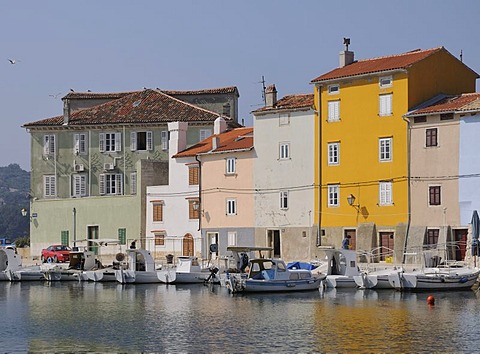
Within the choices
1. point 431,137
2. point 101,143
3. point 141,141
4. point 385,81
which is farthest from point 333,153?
point 101,143

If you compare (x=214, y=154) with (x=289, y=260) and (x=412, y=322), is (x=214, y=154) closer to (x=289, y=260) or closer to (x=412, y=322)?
(x=289, y=260)

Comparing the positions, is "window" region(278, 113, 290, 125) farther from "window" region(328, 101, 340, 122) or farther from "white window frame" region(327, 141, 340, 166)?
"white window frame" region(327, 141, 340, 166)

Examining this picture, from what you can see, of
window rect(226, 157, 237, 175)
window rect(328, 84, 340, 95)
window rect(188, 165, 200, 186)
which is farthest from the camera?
window rect(188, 165, 200, 186)

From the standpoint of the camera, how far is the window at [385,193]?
219 ft

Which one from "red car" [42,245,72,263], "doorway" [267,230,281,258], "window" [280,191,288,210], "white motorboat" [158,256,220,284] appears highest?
"window" [280,191,288,210]

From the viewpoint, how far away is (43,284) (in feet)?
223

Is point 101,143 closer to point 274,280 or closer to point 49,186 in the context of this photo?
point 49,186

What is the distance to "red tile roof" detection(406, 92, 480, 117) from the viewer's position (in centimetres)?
6331

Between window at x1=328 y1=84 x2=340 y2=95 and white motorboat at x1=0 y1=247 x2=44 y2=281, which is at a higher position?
window at x1=328 y1=84 x2=340 y2=95

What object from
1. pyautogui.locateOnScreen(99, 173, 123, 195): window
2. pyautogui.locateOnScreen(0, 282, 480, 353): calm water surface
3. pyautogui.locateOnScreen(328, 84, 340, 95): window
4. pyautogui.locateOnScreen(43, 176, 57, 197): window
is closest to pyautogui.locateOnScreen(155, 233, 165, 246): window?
pyautogui.locateOnScreen(99, 173, 123, 195): window

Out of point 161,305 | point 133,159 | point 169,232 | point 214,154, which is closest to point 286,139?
point 214,154

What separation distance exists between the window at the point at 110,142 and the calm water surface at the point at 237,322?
30043mm

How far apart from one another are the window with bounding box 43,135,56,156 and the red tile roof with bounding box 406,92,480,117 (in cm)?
3629

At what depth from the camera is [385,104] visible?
67.7 metres
